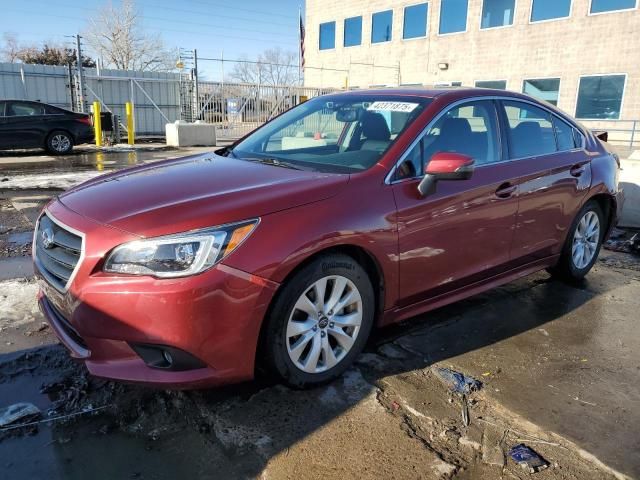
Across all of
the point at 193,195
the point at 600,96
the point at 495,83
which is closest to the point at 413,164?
the point at 193,195

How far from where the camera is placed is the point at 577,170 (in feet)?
14.7

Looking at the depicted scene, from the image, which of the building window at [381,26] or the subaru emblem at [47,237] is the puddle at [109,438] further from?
the building window at [381,26]

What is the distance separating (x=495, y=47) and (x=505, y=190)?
22.4 m

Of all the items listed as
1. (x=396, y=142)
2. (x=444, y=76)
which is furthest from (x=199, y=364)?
(x=444, y=76)

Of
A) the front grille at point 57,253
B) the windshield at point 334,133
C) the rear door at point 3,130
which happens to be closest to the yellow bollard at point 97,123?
the rear door at point 3,130

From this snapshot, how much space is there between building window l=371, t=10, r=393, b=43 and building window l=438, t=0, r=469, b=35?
3358mm

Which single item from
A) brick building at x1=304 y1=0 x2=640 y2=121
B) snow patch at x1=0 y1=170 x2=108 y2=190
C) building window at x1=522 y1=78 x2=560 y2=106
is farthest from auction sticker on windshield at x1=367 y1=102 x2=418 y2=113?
building window at x1=522 y1=78 x2=560 y2=106

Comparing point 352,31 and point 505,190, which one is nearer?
point 505,190

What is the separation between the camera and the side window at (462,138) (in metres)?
3.33

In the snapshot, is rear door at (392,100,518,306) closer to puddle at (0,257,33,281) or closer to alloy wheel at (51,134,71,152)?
puddle at (0,257,33,281)

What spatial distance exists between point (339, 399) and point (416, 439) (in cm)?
49

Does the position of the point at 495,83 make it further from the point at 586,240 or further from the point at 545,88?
the point at 586,240

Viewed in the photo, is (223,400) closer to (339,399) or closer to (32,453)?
(339,399)

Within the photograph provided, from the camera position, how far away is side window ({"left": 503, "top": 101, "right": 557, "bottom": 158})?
4.02m
